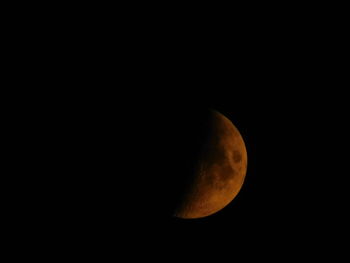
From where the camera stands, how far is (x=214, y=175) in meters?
3.16

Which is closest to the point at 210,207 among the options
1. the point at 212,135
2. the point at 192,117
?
the point at 212,135

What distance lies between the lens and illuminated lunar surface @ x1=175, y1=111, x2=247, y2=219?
3109 mm

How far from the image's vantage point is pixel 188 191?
10.3 feet

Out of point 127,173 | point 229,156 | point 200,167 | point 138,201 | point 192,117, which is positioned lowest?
point 138,201

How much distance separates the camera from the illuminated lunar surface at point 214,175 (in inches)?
122

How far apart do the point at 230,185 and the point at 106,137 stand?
4.48 feet

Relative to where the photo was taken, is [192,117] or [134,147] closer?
[134,147]

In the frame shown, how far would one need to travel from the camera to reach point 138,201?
2.87 meters

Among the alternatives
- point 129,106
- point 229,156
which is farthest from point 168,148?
point 229,156

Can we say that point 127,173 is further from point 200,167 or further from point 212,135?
point 212,135

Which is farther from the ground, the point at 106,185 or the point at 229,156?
the point at 229,156

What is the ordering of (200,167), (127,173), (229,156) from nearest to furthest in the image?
(127,173) < (200,167) < (229,156)

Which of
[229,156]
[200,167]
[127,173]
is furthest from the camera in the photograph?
[229,156]

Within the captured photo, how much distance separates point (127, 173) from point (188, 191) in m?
0.70
